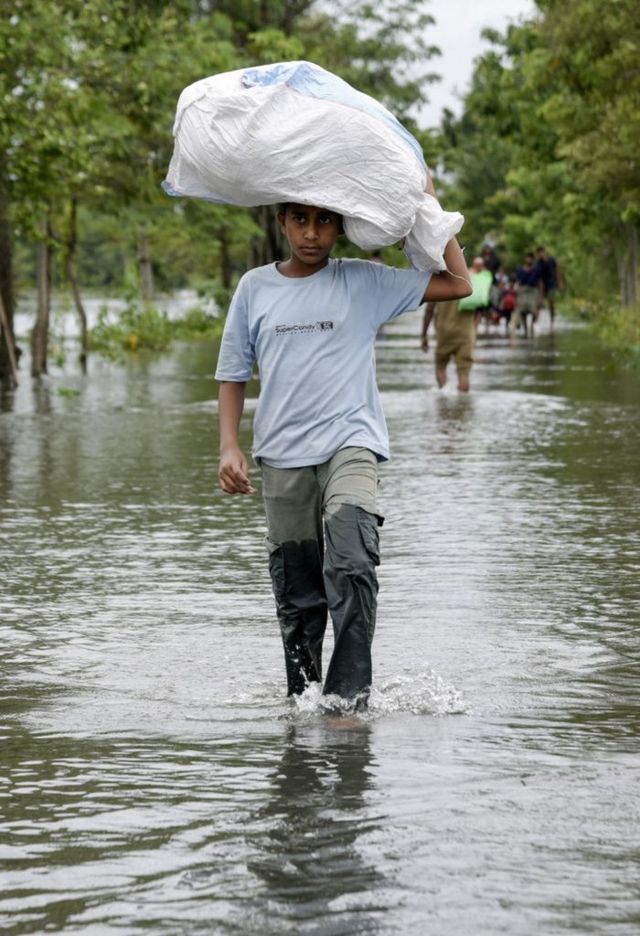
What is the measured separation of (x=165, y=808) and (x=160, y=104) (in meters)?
22.6

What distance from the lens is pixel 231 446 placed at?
635 cm

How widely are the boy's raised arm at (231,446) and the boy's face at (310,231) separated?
51cm

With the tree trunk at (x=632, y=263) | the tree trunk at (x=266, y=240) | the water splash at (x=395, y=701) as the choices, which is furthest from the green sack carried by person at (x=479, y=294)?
the tree trunk at (x=266, y=240)

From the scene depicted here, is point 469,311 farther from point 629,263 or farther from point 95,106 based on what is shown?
point 629,263

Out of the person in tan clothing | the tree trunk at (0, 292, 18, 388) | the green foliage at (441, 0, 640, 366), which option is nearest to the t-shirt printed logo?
the person in tan clothing

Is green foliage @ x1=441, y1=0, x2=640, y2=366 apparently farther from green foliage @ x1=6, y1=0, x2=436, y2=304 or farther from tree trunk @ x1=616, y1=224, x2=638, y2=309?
green foliage @ x1=6, y1=0, x2=436, y2=304

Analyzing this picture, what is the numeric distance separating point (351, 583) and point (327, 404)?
0.55 meters

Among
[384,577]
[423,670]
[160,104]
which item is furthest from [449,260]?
[160,104]

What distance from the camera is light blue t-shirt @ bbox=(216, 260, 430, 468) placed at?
243 inches

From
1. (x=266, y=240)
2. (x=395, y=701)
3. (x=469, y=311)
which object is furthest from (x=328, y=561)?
(x=266, y=240)

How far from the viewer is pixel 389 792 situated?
17.3 feet

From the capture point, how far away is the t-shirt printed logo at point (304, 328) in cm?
616

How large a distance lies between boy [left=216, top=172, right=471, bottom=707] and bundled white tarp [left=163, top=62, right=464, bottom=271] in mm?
93

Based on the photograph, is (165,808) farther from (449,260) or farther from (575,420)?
(575,420)
